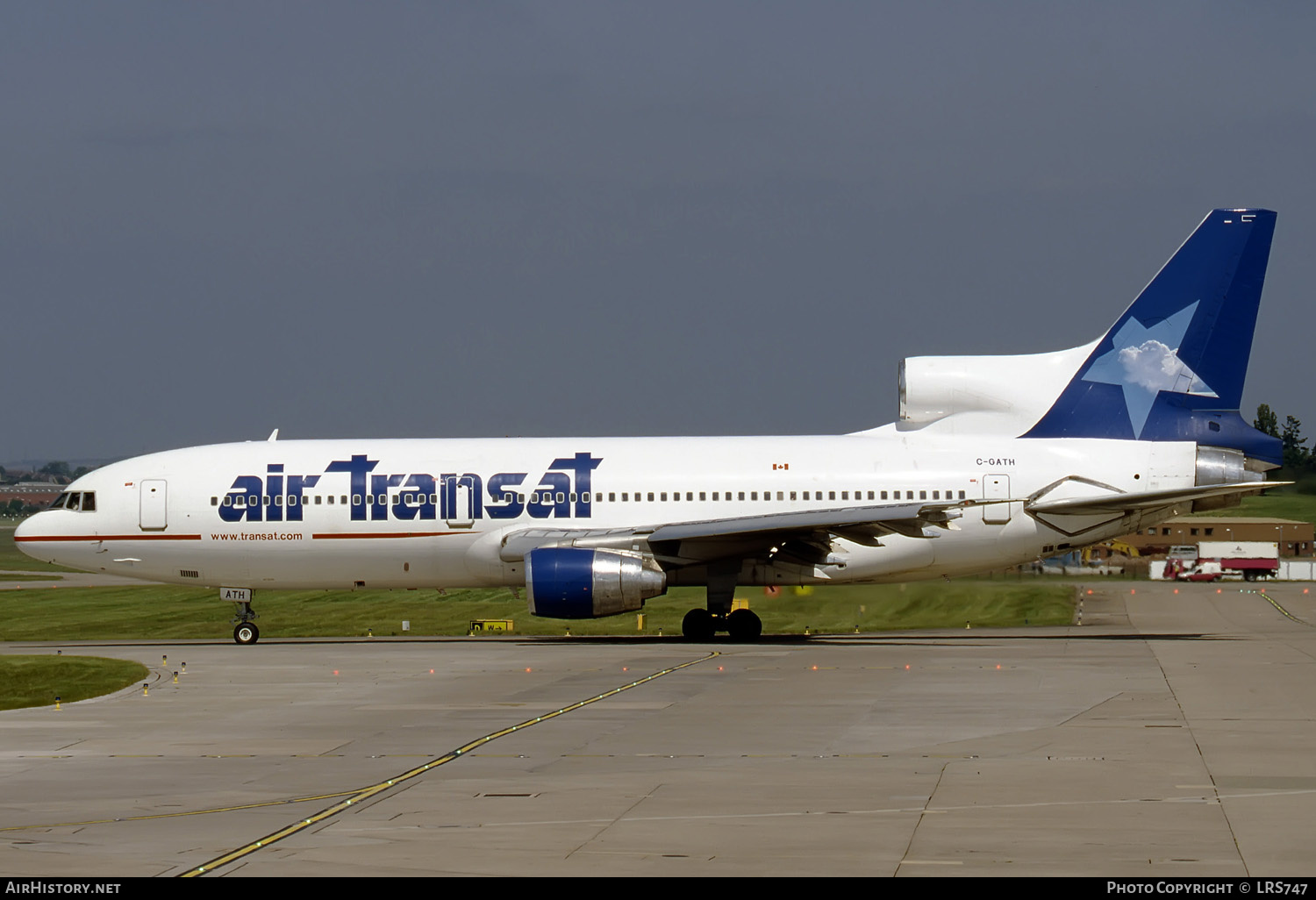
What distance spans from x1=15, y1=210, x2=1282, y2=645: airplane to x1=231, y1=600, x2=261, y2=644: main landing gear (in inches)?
2.1

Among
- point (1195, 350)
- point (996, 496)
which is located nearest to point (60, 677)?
point (996, 496)

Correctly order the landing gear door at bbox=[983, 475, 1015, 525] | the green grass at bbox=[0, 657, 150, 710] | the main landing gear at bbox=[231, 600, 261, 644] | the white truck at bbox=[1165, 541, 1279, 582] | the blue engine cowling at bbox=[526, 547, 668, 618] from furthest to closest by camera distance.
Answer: the white truck at bbox=[1165, 541, 1279, 582]
the main landing gear at bbox=[231, 600, 261, 644]
the landing gear door at bbox=[983, 475, 1015, 525]
the blue engine cowling at bbox=[526, 547, 668, 618]
the green grass at bbox=[0, 657, 150, 710]

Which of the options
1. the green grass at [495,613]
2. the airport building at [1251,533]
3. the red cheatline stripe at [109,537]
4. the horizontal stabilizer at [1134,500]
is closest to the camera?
the horizontal stabilizer at [1134,500]

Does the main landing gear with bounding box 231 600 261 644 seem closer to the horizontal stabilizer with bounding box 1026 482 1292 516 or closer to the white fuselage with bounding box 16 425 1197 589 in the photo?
the white fuselage with bounding box 16 425 1197 589

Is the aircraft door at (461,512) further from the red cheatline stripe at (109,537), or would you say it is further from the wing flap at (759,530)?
the red cheatline stripe at (109,537)

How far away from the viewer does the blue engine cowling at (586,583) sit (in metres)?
28.0

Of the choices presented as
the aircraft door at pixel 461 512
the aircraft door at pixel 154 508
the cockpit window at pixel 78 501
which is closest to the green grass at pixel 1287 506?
the aircraft door at pixel 461 512

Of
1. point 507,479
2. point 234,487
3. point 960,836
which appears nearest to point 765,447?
point 507,479

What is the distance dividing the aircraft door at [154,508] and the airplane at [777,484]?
40 mm

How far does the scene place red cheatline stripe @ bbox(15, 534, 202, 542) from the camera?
102 feet

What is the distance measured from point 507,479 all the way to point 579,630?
502cm

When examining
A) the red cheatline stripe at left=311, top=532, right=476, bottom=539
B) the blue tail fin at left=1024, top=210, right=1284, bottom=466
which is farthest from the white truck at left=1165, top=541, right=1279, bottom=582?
the red cheatline stripe at left=311, top=532, right=476, bottom=539

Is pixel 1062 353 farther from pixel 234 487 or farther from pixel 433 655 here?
pixel 234 487

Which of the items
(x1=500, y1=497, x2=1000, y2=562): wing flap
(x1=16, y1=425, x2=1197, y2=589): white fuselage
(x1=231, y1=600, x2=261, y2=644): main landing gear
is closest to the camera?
(x1=500, y1=497, x2=1000, y2=562): wing flap
